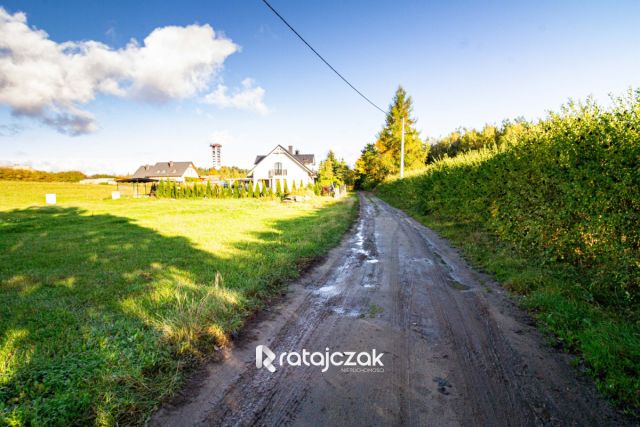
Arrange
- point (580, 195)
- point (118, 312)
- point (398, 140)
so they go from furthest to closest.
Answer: point (398, 140), point (580, 195), point (118, 312)

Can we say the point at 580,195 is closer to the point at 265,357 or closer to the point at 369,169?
the point at 265,357

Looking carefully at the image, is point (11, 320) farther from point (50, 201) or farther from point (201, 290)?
point (50, 201)

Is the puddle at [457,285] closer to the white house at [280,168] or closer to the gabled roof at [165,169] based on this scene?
the white house at [280,168]

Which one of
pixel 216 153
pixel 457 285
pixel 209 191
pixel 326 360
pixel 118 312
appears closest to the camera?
pixel 326 360

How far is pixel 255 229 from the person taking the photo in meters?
12.0

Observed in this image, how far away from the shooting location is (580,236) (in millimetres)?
5434

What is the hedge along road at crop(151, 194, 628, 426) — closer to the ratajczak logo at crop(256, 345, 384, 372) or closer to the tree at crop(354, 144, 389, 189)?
the ratajczak logo at crop(256, 345, 384, 372)

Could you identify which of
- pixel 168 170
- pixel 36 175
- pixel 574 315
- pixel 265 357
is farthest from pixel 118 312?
pixel 36 175

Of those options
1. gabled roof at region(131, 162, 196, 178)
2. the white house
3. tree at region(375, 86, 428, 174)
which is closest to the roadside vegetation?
tree at region(375, 86, 428, 174)

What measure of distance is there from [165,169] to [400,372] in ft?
279

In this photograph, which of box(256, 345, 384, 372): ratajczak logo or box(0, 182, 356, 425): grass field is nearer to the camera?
box(0, 182, 356, 425): grass field

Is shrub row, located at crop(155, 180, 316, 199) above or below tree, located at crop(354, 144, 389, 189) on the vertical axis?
below

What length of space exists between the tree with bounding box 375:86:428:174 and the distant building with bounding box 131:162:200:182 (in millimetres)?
51970

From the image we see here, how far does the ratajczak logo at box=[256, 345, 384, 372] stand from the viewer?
10.5 ft
